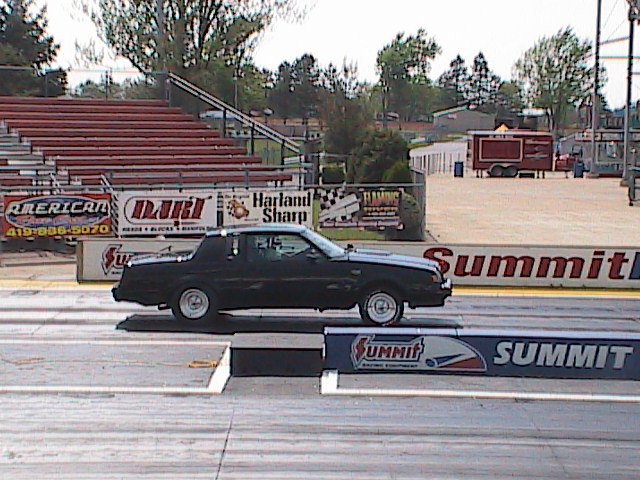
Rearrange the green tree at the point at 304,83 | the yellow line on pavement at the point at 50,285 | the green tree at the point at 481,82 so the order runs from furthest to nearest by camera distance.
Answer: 1. the green tree at the point at 481,82
2. the green tree at the point at 304,83
3. the yellow line on pavement at the point at 50,285

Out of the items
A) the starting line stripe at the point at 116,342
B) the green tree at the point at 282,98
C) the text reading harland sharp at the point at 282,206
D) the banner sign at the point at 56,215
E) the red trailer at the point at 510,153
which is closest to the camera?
the starting line stripe at the point at 116,342

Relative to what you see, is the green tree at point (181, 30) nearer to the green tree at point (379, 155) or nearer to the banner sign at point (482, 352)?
the green tree at point (379, 155)

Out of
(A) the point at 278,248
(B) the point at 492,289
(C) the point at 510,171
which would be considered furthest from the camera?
(C) the point at 510,171

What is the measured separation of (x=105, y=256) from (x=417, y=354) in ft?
30.6

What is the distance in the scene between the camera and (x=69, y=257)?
71.9 ft

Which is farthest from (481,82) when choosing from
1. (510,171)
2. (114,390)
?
(114,390)

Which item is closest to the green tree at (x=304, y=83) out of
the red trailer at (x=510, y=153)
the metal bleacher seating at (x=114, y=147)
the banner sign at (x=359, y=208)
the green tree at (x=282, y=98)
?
the green tree at (x=282, y=98)

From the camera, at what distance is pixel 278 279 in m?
13.9

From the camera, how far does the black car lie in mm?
13820

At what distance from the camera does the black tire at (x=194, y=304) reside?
14.0 meters

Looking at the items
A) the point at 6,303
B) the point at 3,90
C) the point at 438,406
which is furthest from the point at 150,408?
the point at 3,90

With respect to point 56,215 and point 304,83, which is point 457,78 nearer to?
point 304,83

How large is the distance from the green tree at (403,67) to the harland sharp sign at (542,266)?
111 metres

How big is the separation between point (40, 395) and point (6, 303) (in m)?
6.32
